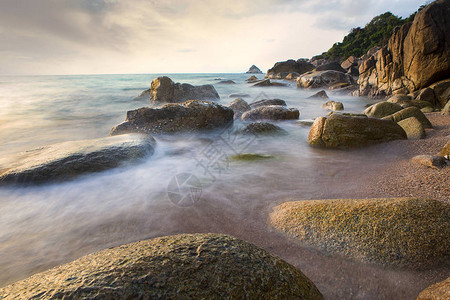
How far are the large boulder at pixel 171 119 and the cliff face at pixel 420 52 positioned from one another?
868 centimetres

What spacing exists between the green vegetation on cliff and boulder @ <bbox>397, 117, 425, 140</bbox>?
44109 mm

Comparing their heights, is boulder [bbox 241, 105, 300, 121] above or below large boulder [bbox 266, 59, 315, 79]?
below

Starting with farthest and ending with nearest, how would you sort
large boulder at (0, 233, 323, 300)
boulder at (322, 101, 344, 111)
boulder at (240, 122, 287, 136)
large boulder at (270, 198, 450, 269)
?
boulder at (322, 101, 344, 111) → boulder at (240, 122, 287, 136) → large boulder at (270, 198, 450, 269) → large boulder at (0, 233, 323, 300)

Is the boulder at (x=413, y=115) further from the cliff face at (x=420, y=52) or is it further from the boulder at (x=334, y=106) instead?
the cliff face at (x=420, y=52)

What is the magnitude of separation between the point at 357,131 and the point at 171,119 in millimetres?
4282

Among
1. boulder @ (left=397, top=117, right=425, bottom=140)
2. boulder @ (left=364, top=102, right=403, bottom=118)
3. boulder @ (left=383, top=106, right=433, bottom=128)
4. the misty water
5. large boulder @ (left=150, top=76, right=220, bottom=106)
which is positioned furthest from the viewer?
large boulder @ (left=150, top=76, right=220, bottom=106)

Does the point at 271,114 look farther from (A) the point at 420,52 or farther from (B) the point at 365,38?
(B) the point at 365,38

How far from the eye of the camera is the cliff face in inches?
350

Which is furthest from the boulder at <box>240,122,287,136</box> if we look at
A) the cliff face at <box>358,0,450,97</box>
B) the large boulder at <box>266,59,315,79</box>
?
the large boulder at <box>266,59,315,79</box>

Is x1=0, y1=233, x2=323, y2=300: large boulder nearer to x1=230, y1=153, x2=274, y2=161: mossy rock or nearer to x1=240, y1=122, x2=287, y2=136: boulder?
x1=230, y1=153, x2=274, y2=161: mossy rock

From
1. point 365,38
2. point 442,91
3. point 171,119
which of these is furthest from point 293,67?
point 171,119
